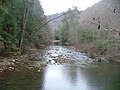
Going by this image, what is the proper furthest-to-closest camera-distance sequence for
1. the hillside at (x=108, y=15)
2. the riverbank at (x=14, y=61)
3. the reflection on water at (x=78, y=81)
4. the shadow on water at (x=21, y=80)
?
the riverbank at (x=14, y=61) → the reflection on water at (x=78, y=81) → the shadow on water at (x=21, y=80) → the hillside at (x=108, y=15)

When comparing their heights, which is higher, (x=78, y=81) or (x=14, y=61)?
(x=14, y=61)

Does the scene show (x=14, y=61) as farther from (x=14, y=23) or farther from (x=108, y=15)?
(x=108, y=15)

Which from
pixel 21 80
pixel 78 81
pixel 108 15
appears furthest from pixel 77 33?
pixel 21 80

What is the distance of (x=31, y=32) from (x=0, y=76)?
63.0 feet

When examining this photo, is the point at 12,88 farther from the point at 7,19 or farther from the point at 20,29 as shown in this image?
the point at 20,29

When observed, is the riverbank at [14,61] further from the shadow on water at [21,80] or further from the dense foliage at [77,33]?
the dense foliage at [77,33]

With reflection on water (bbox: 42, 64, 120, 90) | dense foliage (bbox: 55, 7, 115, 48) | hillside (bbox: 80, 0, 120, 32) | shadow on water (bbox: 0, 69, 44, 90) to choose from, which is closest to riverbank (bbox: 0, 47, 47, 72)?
shadow on water (bbox: 0, 69, 44, 90)

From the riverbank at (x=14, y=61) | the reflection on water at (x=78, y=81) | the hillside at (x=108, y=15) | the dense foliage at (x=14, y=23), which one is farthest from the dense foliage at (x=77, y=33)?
the reflection on water at (x=78, y=81)

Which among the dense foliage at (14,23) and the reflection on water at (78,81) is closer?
the reflection on water at (78,81)

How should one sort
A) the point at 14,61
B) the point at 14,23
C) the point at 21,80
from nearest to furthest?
the point at 21,80
the point at 14,61
the point at 14,23

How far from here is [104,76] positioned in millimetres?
17359

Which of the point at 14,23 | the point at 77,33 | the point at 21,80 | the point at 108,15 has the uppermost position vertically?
the point at 108,15

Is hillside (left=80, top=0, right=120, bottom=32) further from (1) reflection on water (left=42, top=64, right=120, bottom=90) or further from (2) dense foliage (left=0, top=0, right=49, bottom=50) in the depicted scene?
(2) dense foliage (left=0, top=0, right=49, bottom=50)

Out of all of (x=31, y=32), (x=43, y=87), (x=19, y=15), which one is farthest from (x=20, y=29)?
(x=43, y=87)
